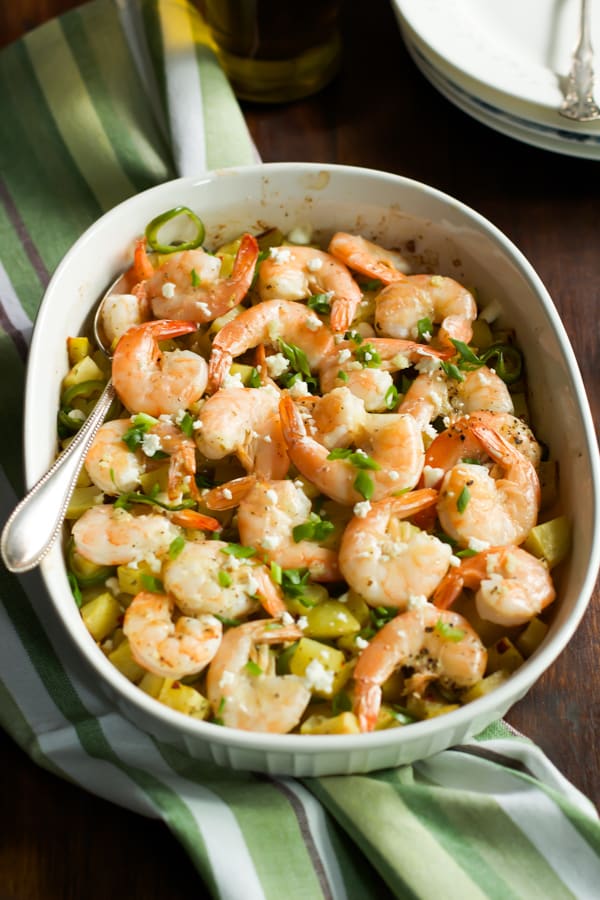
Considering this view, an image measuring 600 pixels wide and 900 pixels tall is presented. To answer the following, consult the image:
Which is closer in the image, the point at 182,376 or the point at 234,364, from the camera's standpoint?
the point at 182,376

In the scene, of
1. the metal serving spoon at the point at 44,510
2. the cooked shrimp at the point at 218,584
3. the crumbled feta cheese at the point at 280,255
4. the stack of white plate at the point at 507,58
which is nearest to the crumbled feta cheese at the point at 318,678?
the cooked shrimp at the point at 218,584

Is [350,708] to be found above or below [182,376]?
below

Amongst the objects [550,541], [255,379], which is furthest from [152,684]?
[550,541]

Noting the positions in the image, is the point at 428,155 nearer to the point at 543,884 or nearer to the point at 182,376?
the point at 182,376

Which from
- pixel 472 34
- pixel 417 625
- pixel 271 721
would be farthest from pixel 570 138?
pixel 271 721

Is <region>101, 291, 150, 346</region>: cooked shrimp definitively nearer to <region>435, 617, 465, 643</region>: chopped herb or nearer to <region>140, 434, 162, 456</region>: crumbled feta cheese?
<region>140, 434, 162, 456</region>: crumbled feta cheese

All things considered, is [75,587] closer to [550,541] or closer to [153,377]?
[153,377]

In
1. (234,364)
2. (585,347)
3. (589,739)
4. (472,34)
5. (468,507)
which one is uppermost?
(472,34)
